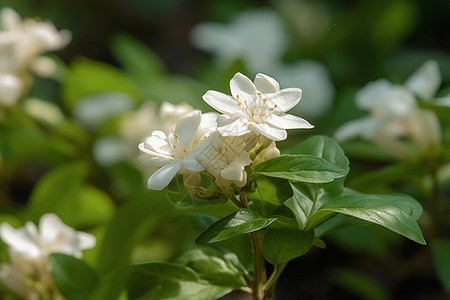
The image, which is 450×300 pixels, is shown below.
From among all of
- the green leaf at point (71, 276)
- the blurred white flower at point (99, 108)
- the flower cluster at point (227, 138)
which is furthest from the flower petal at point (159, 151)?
the blurred white flower at point (99, 108)

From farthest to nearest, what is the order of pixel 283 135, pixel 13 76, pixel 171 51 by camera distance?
1. pixel 171 51
2. pixel 13 76
3. pixel 283 135

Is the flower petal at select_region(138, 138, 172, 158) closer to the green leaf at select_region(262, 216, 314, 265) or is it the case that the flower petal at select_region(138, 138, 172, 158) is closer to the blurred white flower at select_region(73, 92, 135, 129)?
the green leaf at select_region(262, 216, 314, 265)

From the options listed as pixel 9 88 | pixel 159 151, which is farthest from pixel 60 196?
pixel 159 151

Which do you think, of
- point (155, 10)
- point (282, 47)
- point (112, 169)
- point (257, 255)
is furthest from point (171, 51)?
point (257, 255)

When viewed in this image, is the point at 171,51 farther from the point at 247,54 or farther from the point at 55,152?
the point at 55,152

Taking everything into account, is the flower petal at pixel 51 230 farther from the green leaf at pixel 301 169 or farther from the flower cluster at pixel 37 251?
the green leaf at pixel 301 169

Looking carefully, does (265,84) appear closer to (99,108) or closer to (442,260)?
(442,260)
